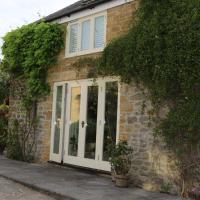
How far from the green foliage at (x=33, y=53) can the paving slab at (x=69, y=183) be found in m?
2.45

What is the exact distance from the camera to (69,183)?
10289mm

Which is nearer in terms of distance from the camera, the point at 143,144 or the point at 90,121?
the point at 143,144

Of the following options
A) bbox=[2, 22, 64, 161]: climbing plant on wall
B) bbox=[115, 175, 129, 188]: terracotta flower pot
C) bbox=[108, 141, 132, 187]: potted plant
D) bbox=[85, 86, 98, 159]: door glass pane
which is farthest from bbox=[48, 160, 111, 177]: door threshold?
bbox=[2, 22, 64, 161]: climbing plant on wall

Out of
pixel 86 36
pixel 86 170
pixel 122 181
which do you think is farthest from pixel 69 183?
pixel 86 36

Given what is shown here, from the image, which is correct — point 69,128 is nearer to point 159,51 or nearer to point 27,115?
point 27,115

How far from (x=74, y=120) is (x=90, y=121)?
786mm

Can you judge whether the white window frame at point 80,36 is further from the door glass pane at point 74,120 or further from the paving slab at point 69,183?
A: the paving slab at point 69,183

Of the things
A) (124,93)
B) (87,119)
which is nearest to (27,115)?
(87,119)

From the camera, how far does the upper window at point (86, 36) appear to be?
40.1 feet

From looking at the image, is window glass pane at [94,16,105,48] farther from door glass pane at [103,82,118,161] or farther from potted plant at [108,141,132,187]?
potted plant at [108,141,132,187]

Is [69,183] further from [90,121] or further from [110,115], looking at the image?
[90,121]

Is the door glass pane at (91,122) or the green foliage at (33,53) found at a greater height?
the green foliage at (33,53)

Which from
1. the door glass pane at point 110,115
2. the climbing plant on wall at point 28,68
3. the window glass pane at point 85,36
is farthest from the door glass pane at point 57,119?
the door glass pane at point 110,115

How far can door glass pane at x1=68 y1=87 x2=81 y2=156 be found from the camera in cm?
1266
